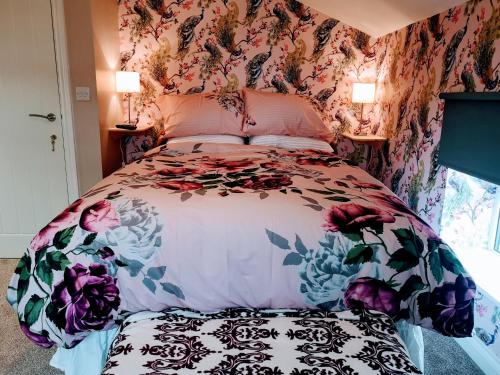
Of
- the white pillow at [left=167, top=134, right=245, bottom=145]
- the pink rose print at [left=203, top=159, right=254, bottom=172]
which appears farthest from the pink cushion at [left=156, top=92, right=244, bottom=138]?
the pink rose print at [left=203, top=159, right=254, bottom=172]

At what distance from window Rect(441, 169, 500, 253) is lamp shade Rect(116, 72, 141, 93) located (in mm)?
2306

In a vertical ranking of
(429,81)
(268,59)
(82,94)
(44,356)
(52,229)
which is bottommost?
(44,356)

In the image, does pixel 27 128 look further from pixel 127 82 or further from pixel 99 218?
pixel 99 218

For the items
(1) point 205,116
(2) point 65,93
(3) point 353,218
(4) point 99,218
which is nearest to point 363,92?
(1) point 205,116

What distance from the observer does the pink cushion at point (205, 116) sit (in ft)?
9.61

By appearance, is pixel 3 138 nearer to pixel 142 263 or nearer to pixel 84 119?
pixel 84 119

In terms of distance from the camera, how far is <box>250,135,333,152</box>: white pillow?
2.87m

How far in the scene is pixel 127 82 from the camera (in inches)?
120

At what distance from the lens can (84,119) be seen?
2750 mm

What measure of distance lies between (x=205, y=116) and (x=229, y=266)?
1817 mm

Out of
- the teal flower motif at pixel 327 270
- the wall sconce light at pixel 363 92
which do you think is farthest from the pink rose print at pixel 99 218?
the wall sconce light at pixel 363 92

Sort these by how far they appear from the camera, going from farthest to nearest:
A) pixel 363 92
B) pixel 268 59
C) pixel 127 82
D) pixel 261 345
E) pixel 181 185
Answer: pixel 268 59 < pixel 363 92 < pixel 127 82 < pixel 181 185 < pixel 261 345

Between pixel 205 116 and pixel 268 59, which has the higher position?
pixel 268 59

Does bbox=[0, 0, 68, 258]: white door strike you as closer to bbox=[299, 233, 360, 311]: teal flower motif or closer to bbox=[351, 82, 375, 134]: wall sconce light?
bbox=[299, 233, 360, 311]: teal flower motif
